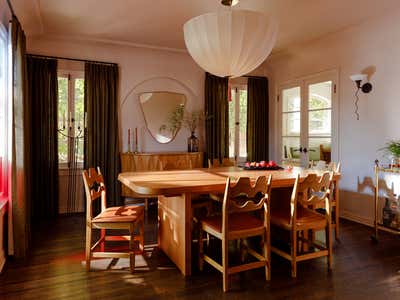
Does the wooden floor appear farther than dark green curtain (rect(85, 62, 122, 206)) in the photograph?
No

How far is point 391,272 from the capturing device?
2.70 metres

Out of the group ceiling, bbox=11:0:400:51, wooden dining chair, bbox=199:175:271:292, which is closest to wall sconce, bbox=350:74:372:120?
ceiling, bbox=11:0:400:51

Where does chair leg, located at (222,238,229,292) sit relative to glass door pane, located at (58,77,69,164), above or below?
below

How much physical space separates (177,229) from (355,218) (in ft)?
9.11

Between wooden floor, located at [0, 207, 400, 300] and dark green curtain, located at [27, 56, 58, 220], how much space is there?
1.37 metres

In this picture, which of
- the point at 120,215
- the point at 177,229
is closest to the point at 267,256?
the point at 177,229

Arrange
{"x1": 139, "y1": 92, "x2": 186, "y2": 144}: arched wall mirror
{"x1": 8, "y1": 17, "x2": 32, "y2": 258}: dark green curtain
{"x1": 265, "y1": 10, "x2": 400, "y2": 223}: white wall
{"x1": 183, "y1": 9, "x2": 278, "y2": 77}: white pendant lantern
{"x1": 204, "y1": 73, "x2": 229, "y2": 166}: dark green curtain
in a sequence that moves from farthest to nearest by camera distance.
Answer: {"x1": 204, "y1": 73, "x2": 229, "y2": 166}: dark green curtain < {"x1": 139, "y1": 92, "x2": 186, "y2": 144}: arched wall mirror < {"x1": 265, "y1": 10, "x2": 400, "y2": 223}: white wall < {"x1": 8, "y1": 17, "x2": 32, "y2": 258}: dark green curtain < {"x1": 183, "y1": 9, "x2": 278, "y2": 77}: white pendant lantern

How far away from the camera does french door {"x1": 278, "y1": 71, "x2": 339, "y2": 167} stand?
4660 mm

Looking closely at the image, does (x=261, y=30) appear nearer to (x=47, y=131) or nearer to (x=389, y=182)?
(x=389, y=182)

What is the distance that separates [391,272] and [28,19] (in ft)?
15.2

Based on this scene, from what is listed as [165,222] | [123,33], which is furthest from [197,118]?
[165,222]

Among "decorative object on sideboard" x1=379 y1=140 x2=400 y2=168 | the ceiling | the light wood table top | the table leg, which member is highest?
the ceiling

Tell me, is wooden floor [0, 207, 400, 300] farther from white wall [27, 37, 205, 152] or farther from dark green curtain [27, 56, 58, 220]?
white wall [27, 37, 205, 152]

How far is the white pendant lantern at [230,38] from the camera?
2580 mm
